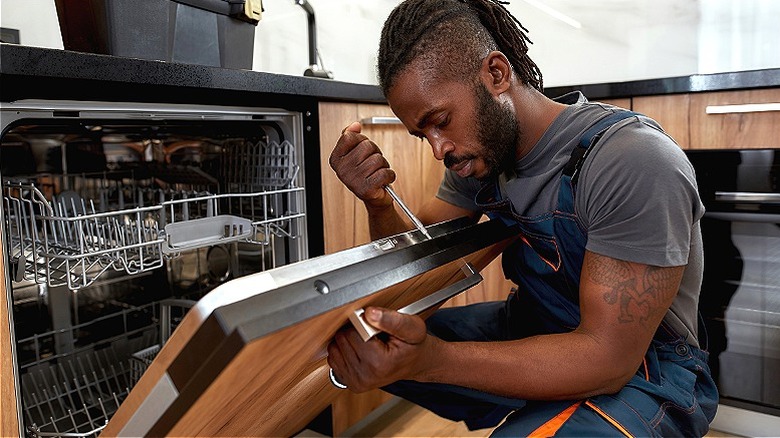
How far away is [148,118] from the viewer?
1056 mm

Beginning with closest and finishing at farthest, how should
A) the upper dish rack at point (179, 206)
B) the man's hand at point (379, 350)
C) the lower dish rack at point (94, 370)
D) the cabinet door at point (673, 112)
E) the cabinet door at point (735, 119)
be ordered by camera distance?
the man's hand at point (379, 350), the upper dish rack at point (179, 206), the lower dish rack at point (94, 370), the cabinet door at point (735, 119), the cabinet door at point (673, 112)

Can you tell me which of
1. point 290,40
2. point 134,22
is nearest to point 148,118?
point 134,22

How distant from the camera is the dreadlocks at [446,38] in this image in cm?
96

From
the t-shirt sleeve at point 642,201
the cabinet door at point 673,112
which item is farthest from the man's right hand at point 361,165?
the cabinet door at point 673,112

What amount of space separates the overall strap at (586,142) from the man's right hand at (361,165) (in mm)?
333

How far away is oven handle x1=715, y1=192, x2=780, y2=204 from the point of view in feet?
5.03

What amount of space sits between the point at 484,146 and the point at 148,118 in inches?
23.2

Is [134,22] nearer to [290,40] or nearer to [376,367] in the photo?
[376,367]

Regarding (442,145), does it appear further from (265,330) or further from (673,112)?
(673,112)

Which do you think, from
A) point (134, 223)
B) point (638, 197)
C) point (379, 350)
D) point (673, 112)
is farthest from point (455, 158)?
point (673, 112)

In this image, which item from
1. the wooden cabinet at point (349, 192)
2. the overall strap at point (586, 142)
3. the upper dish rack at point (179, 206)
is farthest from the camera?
the wooden cabinet at point (349, 192)

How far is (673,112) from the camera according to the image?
1.62m

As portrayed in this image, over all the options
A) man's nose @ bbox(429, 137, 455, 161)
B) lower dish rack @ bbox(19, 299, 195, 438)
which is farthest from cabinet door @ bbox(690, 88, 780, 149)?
lower dish rack @ bbox(19, 299, 195, 438)

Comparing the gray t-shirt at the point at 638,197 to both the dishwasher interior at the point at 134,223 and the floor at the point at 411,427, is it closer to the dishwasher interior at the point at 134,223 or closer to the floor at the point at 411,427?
the dishwasher interior at the point at 134,223
